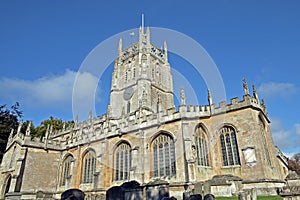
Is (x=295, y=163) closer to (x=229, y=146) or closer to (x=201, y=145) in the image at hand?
(x=229, y=146)

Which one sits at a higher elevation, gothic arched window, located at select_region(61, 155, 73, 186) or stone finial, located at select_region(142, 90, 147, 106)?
stone finial, located at select_region(142, 90, 147, 106)

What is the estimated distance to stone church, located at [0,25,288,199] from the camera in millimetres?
15875

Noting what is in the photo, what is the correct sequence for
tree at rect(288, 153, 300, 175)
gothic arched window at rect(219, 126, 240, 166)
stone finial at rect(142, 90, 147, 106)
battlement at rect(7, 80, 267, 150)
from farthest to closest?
tree at rect(288, 153, 300, 175) < stone finial at rect(142, 90, 147, 106) < battlement at rect(7, 80, 267, 150) < gothic arched window at rect(219, 126, 240, 166)

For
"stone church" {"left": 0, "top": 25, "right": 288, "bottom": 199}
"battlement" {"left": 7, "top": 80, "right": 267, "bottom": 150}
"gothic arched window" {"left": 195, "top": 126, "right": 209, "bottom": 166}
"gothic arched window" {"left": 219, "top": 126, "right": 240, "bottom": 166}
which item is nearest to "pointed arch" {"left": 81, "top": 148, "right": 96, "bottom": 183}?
"stone church" {"left": 0, "top": 25, "right": 288, "bottom": 199}

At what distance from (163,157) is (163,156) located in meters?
0.08

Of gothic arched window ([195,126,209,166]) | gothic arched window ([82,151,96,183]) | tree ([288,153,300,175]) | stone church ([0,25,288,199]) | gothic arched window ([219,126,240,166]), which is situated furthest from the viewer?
tree ([288,153,300,175])

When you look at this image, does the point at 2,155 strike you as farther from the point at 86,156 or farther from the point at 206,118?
the point at 206,118

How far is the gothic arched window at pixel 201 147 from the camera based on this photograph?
715 inches

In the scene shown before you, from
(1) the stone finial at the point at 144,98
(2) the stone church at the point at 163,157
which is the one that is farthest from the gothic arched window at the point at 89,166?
(1) the stone finial at the point at 144,98

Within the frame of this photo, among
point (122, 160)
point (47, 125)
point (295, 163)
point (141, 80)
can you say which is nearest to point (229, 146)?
point (122, 160)

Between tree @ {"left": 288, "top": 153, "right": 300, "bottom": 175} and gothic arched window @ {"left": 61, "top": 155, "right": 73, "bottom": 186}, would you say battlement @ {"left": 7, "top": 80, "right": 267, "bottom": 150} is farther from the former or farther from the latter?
tree @ {"left": 288, "top": 153, "right": 300, "bottom": 175}

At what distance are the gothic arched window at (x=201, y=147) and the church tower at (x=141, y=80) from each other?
1318 centimetres

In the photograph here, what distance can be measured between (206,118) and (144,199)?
921cm

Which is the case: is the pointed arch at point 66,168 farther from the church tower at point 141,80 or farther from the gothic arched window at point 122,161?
the church tower at point 141,80
